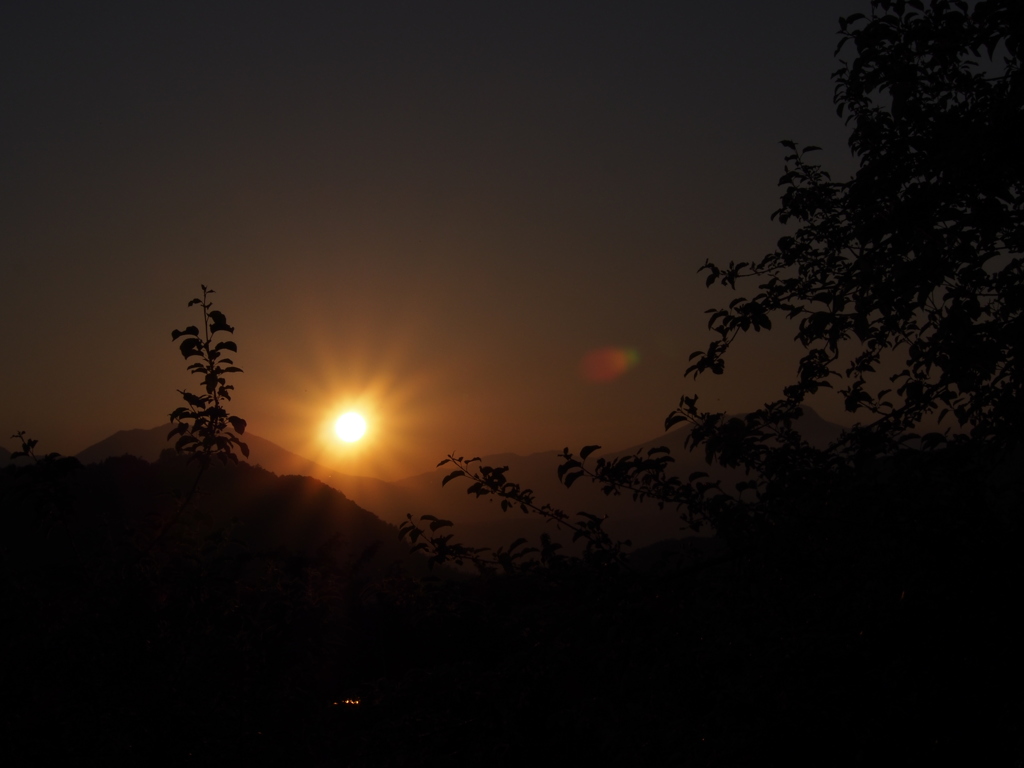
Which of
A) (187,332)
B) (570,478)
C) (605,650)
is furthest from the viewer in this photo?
(187,332)

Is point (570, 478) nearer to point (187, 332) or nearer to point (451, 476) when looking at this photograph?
point (451, 476)

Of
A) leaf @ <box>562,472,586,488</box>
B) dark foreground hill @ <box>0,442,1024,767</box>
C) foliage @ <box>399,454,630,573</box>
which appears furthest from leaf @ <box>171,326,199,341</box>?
leaf @ <box>562,472,586,488</box>

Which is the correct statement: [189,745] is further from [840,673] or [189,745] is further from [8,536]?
[8,536]

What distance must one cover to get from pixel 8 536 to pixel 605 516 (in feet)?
115

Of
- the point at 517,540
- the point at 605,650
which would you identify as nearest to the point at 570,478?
the point at 517,540

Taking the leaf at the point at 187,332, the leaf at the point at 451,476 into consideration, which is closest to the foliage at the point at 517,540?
the leaf at the point at 451,476

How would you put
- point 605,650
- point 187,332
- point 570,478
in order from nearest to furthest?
point 605,650, point 570,478, point 187,332

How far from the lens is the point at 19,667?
195 inches

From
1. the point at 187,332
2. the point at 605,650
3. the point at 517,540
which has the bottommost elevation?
the point at 605,650

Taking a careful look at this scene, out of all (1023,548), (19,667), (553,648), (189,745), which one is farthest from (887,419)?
(19,667)

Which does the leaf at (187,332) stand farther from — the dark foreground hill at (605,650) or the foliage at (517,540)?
the foliage at (517,540)

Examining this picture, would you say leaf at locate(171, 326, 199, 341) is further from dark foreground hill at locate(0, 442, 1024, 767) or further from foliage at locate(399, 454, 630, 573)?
foliage at locate(399, 454, 630, 573)

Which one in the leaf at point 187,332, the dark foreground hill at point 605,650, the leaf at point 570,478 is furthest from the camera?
the leaf at point 187,332

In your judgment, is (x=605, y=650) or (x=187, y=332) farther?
(x=187, y=332)
